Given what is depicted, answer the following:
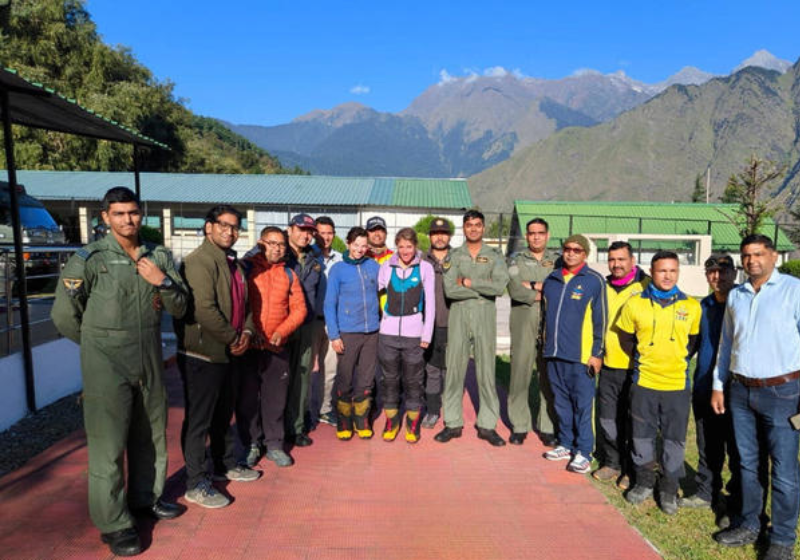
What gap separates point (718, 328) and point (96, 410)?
389cm

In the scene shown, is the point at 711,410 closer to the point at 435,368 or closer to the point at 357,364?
the point at 435,368

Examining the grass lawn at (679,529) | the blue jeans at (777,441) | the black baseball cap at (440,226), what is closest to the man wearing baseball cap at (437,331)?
the black baseball cap at (440,226)

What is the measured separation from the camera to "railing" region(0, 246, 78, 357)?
5.15 metres

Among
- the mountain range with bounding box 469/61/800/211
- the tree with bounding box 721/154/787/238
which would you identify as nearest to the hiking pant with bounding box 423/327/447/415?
the tree with bounding box 721/154/787/238

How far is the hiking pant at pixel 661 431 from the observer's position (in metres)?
3.46

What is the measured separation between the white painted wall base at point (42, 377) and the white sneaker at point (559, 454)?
4830 millimetres

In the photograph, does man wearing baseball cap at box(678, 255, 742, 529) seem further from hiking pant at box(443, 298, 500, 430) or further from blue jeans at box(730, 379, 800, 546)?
hiking pant at box(443, 298, 500, 430)

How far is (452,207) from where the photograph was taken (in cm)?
2545

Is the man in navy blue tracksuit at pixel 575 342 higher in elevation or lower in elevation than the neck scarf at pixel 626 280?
lower

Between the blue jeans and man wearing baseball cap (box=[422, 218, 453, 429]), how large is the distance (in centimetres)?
240

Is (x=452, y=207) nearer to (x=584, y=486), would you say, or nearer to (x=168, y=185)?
(x=168, y=185)

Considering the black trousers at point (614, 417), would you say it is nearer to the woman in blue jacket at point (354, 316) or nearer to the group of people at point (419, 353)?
the group of people at point (419, 353)

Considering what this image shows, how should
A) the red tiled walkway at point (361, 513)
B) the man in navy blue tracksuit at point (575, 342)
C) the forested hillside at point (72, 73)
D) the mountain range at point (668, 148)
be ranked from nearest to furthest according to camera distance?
the red tiled walkway at point (361, 513)
the man in navy blue tracksuit at point (575, 342)
the forested hillside at point (72, 73)
the mountain range at point (668, 148)

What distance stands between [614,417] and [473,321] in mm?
1358
